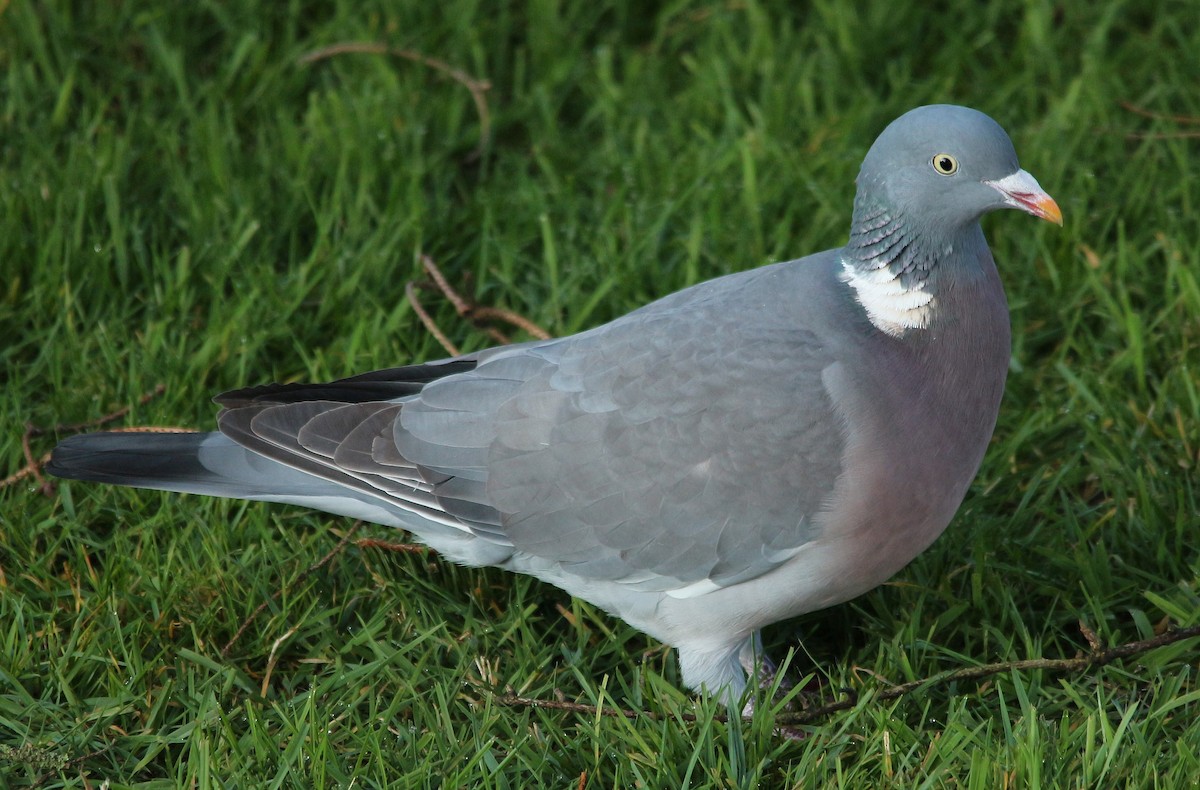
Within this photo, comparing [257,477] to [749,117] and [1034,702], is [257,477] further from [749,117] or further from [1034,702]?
[749,117]

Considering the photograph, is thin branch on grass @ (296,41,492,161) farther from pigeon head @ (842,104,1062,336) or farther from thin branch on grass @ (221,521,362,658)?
pigeon head @ (842,104,1062,336)

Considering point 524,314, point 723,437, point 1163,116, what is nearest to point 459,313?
point 524,314

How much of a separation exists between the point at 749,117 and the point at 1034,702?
2554mm

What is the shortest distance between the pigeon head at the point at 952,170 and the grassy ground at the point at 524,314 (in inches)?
35.3

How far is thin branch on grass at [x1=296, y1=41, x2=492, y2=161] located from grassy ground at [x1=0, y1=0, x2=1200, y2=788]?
0.12 feet

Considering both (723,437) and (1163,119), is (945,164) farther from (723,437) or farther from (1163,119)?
(1163,119)

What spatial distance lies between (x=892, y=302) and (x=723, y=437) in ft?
1.47

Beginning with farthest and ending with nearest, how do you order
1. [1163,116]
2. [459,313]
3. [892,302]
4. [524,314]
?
[1163,116], [524,314], [459,313], [892,302]

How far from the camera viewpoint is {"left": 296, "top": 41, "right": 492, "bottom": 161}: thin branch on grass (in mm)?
4691

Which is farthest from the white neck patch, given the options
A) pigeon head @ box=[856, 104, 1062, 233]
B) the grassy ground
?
the grassy ground

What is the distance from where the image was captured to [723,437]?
2812 millimetres

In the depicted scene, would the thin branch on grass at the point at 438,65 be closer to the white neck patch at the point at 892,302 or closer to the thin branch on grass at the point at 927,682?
the white neck patch at the point at 892,302

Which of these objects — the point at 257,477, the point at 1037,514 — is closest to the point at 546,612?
the point at 257,477

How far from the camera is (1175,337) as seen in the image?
12.7 ft
